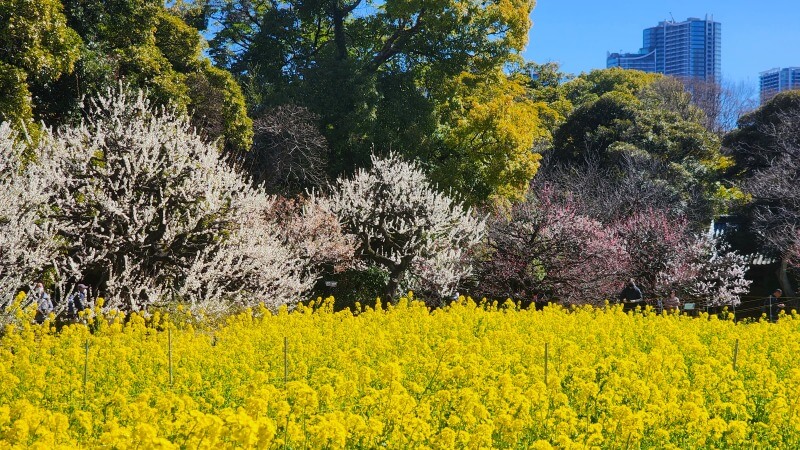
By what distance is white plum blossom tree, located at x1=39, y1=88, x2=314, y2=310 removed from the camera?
535 inches

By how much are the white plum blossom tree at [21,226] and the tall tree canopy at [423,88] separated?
39.3 ft

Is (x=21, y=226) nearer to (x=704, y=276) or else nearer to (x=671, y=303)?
(x=671, y=303)

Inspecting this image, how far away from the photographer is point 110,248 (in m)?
13.7

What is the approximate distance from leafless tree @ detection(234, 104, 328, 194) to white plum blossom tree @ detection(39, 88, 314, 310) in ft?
27.1

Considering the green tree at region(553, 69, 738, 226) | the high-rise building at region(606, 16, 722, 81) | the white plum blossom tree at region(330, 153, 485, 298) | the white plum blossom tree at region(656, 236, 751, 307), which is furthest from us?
the high-rise building at region(606, 16, 722, 81)

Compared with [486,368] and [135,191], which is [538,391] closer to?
[486,368]

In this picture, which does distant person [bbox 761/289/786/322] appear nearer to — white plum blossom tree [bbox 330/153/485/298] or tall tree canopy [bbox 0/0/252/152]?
white plum blossom tree [bbox 330/153/485/298]

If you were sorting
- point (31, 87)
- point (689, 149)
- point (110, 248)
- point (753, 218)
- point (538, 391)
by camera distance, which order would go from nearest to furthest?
1. point (538, 391)
2. point (110, 248)
3. point (31, 87)
4. point (753, 218)
5. point (689, 149)

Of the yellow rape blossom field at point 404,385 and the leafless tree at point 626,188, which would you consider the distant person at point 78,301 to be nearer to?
the yellow rape blossom field at point 404,385

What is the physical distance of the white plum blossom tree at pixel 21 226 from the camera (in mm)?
11844

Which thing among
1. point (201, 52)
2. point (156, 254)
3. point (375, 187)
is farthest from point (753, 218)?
point (156, 254)

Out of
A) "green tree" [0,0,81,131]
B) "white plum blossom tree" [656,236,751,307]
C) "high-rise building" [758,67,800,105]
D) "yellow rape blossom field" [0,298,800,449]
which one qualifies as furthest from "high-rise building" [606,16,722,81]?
"yellow rape blossom field" [0,298,800,449]

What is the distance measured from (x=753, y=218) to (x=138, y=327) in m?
23.1

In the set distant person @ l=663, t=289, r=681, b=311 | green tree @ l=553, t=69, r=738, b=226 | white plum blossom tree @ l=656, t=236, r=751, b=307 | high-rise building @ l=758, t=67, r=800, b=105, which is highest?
high-rise building @ l=758, t=67, r=800, b=105
